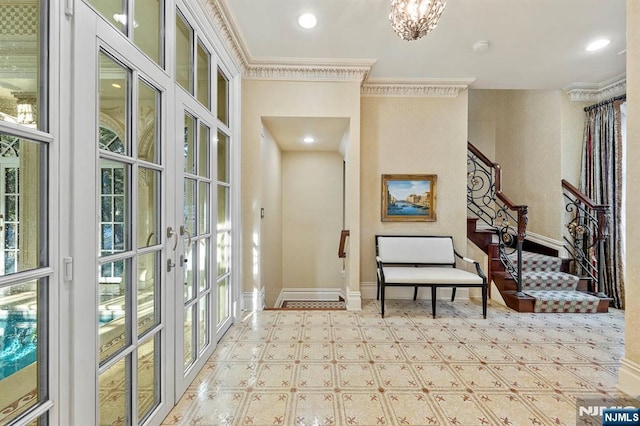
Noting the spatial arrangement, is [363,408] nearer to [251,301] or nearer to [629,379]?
[629,379]

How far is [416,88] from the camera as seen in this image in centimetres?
379

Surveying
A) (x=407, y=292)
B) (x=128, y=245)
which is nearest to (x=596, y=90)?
(x=407, y=292)

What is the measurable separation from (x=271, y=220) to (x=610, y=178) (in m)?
4.55

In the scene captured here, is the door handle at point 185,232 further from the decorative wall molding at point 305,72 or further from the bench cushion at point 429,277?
the decorative wall molding at point 305,72

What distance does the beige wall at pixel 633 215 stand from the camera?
6.13 ft

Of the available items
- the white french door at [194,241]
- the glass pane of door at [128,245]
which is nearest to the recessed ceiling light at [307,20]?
the white french door at [194,241]

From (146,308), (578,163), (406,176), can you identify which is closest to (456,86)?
(406,176)

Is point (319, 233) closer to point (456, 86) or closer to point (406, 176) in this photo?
point (406, 176)

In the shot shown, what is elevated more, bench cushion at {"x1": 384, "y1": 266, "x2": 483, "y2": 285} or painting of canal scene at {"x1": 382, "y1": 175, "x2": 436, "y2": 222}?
painting of canal scene at {"x1": 382, "y1": 175, "x2": 436, "y2": 222}

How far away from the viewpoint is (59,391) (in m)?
1.04

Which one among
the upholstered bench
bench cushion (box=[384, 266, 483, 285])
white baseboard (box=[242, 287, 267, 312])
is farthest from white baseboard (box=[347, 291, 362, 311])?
white baseboard (box=[242, 287, 267, 312])

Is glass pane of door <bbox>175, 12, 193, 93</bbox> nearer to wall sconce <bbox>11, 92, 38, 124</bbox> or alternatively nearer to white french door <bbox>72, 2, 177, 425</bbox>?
white french door <bbox>72, 2, 177, 425</bbox>

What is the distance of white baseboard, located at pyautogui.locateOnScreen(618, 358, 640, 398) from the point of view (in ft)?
6.05

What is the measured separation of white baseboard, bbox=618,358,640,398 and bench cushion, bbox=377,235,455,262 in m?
1.79
